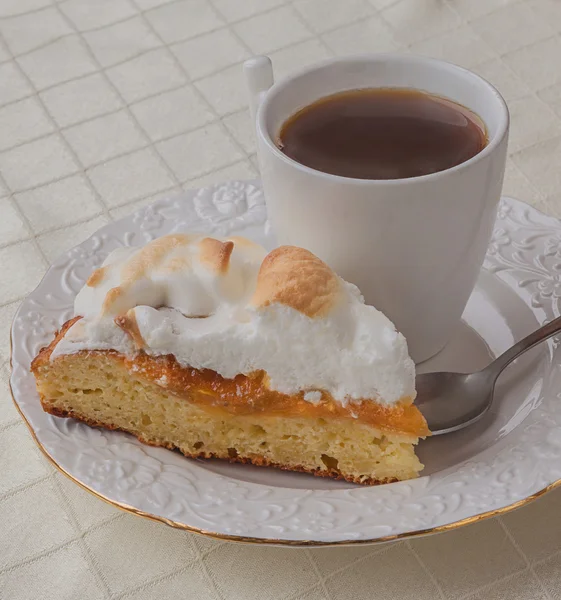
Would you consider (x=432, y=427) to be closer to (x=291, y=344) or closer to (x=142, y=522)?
(x=291, y=344)

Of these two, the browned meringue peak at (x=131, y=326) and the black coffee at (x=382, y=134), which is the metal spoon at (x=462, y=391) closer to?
the black coffee at (x=382, y=134)

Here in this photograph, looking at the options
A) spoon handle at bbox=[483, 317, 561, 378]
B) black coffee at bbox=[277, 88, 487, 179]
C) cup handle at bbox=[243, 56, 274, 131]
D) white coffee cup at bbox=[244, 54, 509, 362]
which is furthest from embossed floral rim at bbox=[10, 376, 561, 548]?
cup handle at bbox=[243, 56, 274, 131]

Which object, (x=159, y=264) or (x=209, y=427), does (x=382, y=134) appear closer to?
(x=159, y=264)

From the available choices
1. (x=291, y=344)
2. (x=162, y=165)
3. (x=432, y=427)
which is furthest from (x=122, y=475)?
(x=162, y=165)

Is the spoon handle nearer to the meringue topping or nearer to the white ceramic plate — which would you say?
the white ceramic plate

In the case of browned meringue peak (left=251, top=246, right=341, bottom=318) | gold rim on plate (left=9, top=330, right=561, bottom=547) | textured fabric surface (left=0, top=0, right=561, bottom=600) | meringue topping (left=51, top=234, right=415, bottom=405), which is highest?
browned meringue peak (left=251, top=246, right=341, bottom=318)

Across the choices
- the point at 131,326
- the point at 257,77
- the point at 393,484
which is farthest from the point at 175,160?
the point at 393,484

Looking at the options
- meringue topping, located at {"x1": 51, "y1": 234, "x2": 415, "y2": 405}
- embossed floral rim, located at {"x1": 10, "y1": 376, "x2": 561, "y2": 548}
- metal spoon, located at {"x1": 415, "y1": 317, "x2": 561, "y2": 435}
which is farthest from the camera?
metal spoon, located at {"x1": 415, "y1": 317, "x2": 561, "y2": 435}
